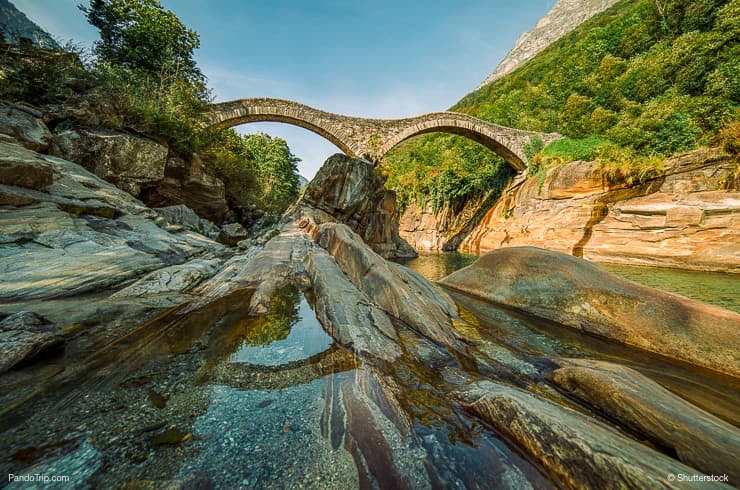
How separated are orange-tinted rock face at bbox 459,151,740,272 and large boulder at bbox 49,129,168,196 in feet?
50.3

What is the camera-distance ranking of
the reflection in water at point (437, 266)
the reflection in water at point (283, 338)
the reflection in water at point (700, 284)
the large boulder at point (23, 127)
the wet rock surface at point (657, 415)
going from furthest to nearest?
the reflection in water at point (437, 266)
the large boulder at point (23, 127)
the reflection in water at point (700, 284)
the reflection in water at point (283, 338)
the wet rock surface at point (657, 415)

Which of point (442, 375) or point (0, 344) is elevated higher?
point (0, 344)

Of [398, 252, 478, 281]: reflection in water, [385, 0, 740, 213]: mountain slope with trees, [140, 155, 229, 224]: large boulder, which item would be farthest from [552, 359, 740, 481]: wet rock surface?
[385, 0, 740, 213]: mountain slope with trees

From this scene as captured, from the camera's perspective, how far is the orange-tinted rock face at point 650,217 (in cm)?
722

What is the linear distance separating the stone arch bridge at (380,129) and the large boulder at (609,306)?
14522mm

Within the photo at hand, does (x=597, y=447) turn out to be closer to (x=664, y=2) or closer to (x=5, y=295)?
(x=5, y=295)

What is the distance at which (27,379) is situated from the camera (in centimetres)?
135

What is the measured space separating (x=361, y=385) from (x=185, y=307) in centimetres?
210

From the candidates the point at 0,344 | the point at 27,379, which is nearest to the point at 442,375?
the point at 27,379

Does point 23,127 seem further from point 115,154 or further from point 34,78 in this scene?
point 34,78

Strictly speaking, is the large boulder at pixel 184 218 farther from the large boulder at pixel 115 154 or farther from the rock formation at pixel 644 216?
the rock formation at pixel 644 216

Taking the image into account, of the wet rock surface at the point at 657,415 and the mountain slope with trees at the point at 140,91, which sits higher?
the mountain slope with trees at the point at 140,91

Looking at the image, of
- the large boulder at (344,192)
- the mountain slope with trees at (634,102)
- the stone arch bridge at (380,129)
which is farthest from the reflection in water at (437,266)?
the stone arch bridge at (380,129)

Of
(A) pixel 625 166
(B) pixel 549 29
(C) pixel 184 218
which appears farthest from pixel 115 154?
(B) pixel 549 29
